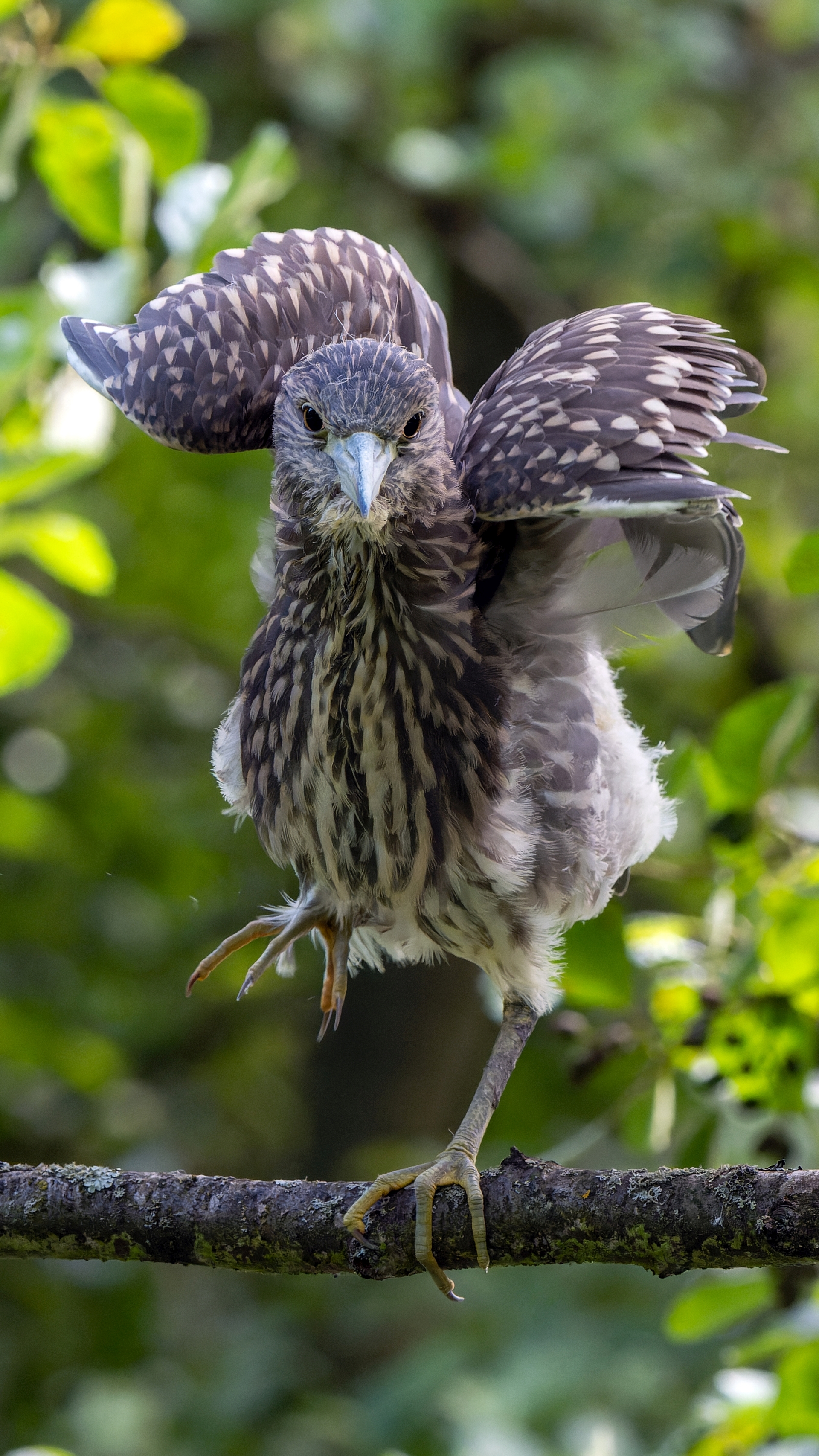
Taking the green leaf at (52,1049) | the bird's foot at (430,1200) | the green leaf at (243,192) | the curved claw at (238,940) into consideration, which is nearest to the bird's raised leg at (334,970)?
the curved claw at (238,940)

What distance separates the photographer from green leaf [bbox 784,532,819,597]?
2.11 metres

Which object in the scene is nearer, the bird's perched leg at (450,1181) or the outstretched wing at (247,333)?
the bird's perched leg at (450,1181)

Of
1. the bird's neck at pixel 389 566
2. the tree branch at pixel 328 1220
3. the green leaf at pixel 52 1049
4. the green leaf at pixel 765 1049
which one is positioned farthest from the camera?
the green leaf at pixel 52 1049

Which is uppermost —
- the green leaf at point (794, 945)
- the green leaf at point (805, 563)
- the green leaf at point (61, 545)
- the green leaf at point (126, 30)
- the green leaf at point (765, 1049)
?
the green leaf at point (126, 30)

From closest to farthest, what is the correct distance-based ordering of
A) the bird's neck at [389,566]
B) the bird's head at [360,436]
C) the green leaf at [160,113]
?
the bird's head at [360,436] < the bird's neck at [389,566] < the green leaf at [160,113]

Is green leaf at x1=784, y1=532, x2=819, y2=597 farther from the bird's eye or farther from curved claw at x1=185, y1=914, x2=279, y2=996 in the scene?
curved claw at x1=185, y1=914, x2=279, y2=996

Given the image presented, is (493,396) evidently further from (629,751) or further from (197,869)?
(197,869)

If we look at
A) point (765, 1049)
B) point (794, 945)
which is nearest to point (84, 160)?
point (794, 945)

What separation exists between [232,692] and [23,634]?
2.75 m

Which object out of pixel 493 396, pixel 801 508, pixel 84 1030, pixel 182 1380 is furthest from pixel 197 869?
pixel 801 508

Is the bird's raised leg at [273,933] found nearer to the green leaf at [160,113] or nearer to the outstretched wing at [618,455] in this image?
the outstretched wing at [618,455]

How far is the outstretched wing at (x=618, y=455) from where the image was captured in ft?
6.56

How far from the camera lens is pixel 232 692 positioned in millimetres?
5133

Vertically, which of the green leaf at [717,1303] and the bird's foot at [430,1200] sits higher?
the bird's foot at [430,1200]
